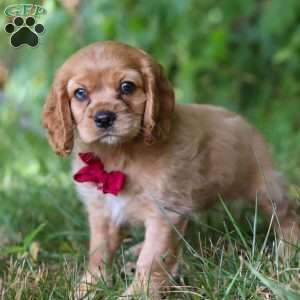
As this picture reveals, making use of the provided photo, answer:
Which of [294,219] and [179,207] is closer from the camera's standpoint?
[179,207]

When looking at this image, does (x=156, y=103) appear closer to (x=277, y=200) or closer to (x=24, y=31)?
(x=24, y=31)

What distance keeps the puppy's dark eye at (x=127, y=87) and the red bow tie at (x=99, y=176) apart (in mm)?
380

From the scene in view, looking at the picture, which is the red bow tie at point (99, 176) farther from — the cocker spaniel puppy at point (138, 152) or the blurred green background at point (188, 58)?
the blurred green background at point (188, 58)

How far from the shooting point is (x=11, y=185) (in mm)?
5168

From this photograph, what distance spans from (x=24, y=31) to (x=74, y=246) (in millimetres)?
1164

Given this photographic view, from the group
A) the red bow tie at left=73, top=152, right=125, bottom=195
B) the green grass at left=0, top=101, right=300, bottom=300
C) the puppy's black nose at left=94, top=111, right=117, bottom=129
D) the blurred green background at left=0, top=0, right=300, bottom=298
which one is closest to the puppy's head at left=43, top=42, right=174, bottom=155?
the puppy's black nose at left=94, top=111, right=117, bottom=129

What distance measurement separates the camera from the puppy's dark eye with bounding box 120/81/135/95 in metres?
3.20

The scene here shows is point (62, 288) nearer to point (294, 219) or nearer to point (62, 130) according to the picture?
point (62, 130)

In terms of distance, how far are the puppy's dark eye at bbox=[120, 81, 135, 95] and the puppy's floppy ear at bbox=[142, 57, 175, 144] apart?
0.27 feet

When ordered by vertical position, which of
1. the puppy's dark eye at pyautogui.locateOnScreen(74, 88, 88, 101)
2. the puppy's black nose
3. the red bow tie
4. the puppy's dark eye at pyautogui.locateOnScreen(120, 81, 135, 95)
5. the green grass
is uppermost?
the puppy's dark eye at pyautogui.locateOnScreen(120, 81, 135, 95)

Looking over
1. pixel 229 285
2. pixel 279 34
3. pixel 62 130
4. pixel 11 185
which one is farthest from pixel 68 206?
pixel 279 34

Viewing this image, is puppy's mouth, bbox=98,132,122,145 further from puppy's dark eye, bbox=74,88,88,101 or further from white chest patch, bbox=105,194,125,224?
white chest patch, bbox=105,194,125,224

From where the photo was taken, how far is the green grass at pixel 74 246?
283cm

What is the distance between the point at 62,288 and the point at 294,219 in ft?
4.54
